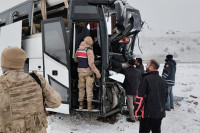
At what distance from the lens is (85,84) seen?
5141 millimetres

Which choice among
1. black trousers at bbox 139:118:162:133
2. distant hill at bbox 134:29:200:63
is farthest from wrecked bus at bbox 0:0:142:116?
distant hill at bbox 134:29:200:63

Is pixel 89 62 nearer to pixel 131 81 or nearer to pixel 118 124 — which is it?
pixel 131 81

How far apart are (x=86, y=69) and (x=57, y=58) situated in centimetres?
75

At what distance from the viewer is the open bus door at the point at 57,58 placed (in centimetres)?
498

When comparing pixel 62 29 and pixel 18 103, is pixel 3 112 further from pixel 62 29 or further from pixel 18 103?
pixel 62 29

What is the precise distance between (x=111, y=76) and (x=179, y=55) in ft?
101

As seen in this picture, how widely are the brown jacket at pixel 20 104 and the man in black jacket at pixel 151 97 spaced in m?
1.95

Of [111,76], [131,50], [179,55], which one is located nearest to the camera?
[111,76]

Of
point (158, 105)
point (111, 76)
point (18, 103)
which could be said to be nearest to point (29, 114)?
point (18, 103)

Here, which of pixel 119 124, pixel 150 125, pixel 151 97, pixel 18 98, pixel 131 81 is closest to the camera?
pixel 18 98

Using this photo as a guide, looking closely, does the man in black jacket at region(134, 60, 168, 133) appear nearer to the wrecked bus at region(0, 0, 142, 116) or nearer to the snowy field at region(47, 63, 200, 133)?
the wrecked bus at region(0, 0, 142, 116)

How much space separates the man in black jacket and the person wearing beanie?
1566 mm

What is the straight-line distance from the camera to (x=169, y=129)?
17.1 ft

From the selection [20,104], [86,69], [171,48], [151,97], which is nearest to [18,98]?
[20,104]
